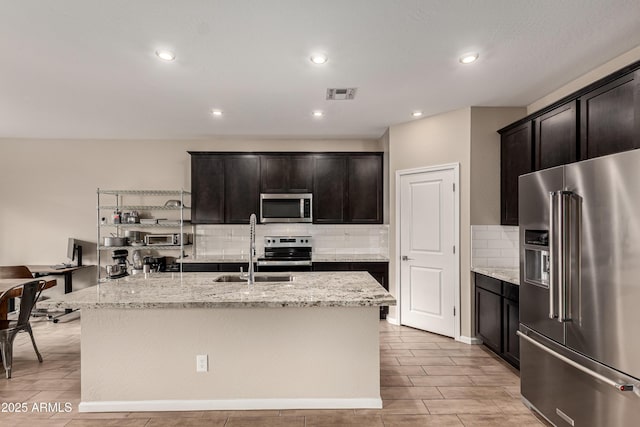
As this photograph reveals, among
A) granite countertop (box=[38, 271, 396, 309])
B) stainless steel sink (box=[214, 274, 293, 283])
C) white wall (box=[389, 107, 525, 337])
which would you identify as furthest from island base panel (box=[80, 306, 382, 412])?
white wall (box=[389, 107, 525, 337])

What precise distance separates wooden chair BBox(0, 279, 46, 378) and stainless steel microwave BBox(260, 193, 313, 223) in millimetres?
2661

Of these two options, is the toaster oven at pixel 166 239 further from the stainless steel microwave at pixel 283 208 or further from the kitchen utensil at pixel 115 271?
the stainless steel microwave at pixel 283 208

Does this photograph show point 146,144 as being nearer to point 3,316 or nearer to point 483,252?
point 3,316

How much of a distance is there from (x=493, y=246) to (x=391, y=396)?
2.15 meters

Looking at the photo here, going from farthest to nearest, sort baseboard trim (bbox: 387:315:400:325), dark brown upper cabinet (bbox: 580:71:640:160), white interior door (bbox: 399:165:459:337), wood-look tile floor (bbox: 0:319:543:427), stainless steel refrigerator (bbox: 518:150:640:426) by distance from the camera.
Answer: baseboard trim (bbox: 387:315:400:325) → white interior door (bbox: 399:165:459:337) → wood-look tile floor (bbox: 0:319:543:427) → dark brown upper cabinet (bbox: 580:71:640:160) → stainless steel refrigerator (bbox: 518:150:640:426)

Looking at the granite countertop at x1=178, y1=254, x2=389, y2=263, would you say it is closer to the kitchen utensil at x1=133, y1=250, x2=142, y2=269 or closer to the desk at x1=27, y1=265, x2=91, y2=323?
the kitchen utensil at x1=133, y1=250, x2=142, y2=269

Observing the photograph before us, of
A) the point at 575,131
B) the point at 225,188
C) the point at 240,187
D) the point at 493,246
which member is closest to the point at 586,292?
the point at 575,131

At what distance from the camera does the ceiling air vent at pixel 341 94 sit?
10.9 ft

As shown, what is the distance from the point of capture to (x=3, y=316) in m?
3.28

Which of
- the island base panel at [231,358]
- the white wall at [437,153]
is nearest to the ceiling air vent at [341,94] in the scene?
the white wall at [437,153]

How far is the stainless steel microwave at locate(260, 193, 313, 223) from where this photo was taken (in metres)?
4.94

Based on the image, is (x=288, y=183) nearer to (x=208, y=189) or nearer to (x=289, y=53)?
(x=208, y=189)

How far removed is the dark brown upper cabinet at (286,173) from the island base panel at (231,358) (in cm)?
280

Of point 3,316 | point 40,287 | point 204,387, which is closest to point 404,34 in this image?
point 204,387
